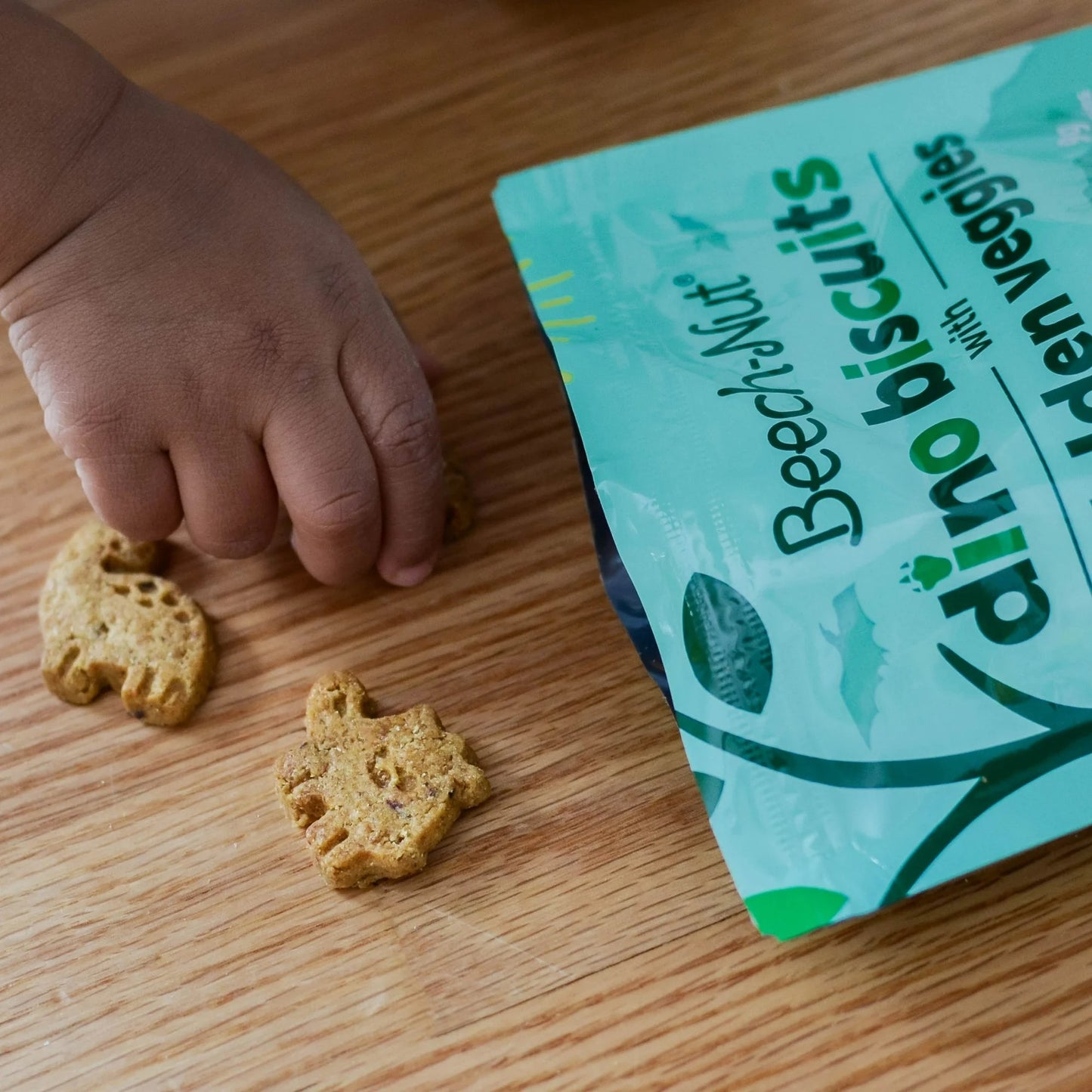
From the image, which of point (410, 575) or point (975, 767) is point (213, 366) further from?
point (975, 767)

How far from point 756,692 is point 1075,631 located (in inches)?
4.9

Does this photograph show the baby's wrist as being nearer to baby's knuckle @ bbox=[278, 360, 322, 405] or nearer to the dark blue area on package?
baby's knuckle @ bbox=[278, 360, 322, 405]

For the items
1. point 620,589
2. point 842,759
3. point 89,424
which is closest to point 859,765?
point 842,759

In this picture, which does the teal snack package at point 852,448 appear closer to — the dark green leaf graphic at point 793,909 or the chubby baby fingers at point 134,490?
the dark green leaf graphic at point 793,909

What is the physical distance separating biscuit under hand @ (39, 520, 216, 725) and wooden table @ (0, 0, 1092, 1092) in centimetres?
1

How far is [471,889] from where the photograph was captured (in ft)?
1.49

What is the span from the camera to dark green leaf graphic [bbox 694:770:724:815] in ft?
1.38

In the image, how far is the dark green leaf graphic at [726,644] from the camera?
0.43 m

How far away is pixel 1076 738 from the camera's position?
1.36 ft

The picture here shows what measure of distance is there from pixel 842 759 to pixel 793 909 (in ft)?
0.19

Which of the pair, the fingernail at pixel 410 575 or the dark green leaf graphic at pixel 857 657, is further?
the fingernail at pixel 410 575

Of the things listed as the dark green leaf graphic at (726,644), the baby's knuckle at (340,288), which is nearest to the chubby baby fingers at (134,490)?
the baby's knuckle at (340,288)

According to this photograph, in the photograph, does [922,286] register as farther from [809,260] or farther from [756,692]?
[756,692]

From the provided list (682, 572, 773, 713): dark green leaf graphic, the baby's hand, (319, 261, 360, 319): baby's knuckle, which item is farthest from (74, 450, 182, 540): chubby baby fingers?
(682, 572, 773, 713): dark green leaf graphic
